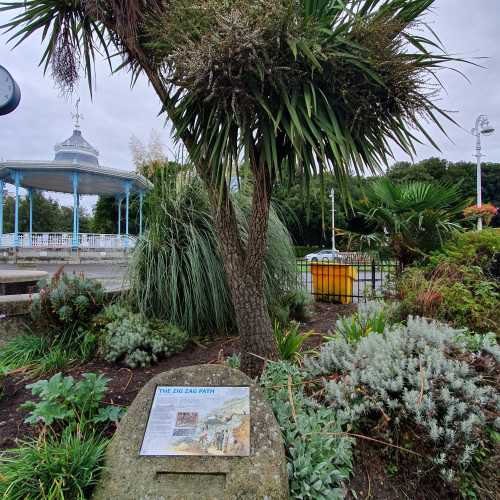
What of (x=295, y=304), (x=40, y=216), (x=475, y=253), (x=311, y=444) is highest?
(x=40, y=216)

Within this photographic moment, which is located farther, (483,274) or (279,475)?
(483,274)

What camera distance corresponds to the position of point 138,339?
2902 mm

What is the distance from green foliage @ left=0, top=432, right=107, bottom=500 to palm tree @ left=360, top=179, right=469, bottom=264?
12.1 feet

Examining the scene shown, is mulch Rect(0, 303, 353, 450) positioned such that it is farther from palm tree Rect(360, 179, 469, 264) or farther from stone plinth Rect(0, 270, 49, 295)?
stone plinth Rect(0, 270, 49, 295)

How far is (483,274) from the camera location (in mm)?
3783

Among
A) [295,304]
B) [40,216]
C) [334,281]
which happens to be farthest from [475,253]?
[40,216]

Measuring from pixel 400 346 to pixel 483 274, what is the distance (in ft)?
8.26

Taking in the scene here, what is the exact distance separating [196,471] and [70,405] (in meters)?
0.93

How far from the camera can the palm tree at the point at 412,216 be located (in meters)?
4.16

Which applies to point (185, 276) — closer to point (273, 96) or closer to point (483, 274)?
point (273, 96)

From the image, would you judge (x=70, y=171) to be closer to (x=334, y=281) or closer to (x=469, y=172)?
(x=334, y=281)

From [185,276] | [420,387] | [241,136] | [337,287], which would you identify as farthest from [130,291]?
[337,287]

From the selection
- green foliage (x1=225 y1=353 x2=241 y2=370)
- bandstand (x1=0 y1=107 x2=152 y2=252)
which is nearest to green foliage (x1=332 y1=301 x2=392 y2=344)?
green foliage (x1=225 y1=353 x2=241 y2=370)

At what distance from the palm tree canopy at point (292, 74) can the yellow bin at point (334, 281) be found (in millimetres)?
3557
